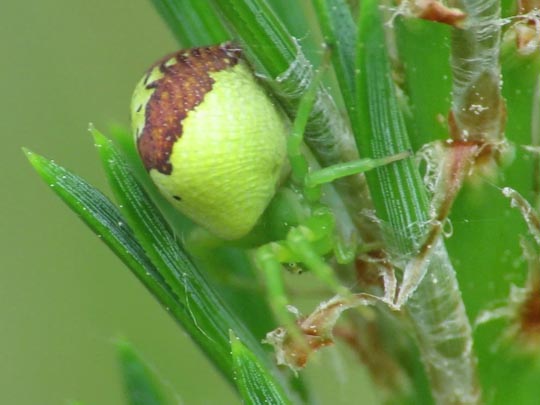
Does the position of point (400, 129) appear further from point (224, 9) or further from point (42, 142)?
point (42, 142)

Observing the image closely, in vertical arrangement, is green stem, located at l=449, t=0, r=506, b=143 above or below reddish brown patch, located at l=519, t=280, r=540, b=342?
above

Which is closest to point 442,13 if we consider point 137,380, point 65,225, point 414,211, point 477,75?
point 477,75

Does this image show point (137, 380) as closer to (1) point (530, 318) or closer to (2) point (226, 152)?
(2) point (226, 152)

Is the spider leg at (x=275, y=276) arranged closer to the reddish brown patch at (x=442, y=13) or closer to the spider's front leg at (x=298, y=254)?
the spider's front leg at (x=298, y=254)

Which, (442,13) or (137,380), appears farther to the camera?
(137,380)

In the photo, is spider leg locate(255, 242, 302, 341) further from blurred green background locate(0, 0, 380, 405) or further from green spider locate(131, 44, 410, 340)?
blurred green background locate(0, 0, 380, 405)

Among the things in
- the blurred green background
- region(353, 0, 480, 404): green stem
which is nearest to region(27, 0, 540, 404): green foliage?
region(353, 0, 480, 404): green stem
